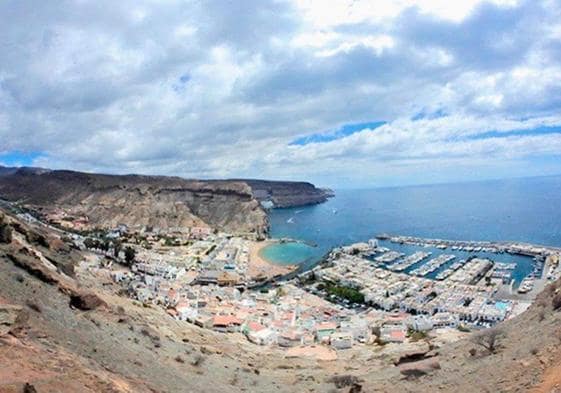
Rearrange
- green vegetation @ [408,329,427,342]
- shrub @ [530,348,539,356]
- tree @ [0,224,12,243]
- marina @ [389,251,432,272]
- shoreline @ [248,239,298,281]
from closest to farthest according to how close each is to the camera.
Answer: shrub @ [530,348,539,356]
tree @ [0,224,12,243]
green vegetation @ [408,329,427,342]
shoreline @ [248,239,298,281]
marina @ [389,251,432,272]

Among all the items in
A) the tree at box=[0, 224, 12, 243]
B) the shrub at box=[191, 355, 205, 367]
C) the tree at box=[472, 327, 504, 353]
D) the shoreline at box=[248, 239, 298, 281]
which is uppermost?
the tree at box=[0, 224, 12, 243]

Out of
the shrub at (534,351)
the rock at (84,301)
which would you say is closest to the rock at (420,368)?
the shrub at (534,351)

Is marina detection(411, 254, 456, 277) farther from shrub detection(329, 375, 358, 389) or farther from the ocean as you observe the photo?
shrub detection(329, 375, 358, 389)

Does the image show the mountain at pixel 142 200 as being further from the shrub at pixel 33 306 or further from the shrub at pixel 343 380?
the shrub at pixel 33 306

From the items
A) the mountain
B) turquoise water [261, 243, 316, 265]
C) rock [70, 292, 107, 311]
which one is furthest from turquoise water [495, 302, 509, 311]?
the mountain

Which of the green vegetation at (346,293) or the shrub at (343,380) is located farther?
the green vegetation at (346,293)

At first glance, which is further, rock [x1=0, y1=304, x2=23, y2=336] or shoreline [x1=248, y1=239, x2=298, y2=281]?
shoreline [x1=248, y1=239, x2=298, y2=281]

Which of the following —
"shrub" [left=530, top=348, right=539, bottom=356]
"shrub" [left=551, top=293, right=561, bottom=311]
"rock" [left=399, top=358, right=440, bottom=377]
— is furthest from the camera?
"shrub" [left=551, top=293, right=561, bottom=311]
